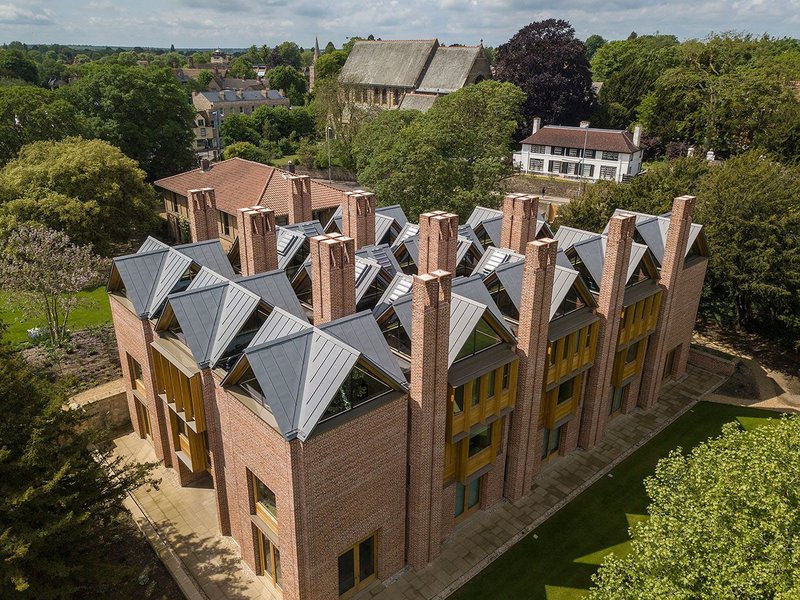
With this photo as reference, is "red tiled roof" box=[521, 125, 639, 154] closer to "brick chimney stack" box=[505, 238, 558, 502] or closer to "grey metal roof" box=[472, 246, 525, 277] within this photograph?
"grey metal roof" box=[472, 246, 525, 277]

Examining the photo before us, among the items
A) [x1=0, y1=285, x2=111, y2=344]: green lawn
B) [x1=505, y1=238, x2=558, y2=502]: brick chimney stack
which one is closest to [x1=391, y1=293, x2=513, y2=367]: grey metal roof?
[x1=505, y1=238, x2=558, y2=502]: brick chimney stack

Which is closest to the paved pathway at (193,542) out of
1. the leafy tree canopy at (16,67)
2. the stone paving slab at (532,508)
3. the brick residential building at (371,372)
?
the brick residential building at (371,372)

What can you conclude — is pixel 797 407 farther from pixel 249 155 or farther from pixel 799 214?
pixel 249 155

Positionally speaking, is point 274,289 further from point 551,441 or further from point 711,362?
point 711,362

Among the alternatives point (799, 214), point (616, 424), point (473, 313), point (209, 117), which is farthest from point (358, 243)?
point (209, 117)

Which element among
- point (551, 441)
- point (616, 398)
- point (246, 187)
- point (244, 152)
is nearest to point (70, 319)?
point (246, 187)

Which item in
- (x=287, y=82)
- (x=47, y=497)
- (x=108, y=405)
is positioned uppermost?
(x=287, y=82)
